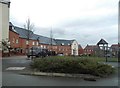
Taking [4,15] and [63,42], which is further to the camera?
[63,42]

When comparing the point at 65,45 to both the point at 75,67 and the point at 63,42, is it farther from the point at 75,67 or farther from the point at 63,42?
the point at 75,67

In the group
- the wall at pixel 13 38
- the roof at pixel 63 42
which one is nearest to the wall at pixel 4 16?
the wall at pixel 13 38

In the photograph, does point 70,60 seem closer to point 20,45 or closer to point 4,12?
point 4,12

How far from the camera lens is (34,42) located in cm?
8162

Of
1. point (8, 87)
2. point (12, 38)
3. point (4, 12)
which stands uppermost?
point (4, 12)

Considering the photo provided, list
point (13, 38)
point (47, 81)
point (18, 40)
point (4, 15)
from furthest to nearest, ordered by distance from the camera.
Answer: point (18, 40), point (13, 38), point (4, 15), point (47, 81)

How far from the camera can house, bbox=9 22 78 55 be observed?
62.1 metres

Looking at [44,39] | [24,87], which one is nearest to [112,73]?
[24,87]

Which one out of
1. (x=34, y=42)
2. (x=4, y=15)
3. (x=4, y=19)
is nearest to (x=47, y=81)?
(x=4, y=19)

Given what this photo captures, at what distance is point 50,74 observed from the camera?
13375mm

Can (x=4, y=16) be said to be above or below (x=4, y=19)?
above

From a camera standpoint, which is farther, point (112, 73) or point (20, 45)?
point (20, 45)

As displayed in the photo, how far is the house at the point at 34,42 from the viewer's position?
62.1 meters

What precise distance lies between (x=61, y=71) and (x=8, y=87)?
15.7 feet
